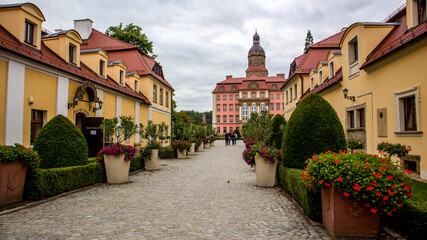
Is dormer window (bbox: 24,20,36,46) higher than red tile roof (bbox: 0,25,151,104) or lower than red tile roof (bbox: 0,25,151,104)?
higher

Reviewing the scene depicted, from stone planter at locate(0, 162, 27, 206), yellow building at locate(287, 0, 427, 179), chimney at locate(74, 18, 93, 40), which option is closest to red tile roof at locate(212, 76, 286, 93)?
chimney at locate(74, 18, 93, 40)

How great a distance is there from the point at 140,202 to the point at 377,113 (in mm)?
9695

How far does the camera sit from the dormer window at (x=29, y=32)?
1055 centimetres

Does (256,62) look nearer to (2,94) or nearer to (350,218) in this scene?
(2,94)

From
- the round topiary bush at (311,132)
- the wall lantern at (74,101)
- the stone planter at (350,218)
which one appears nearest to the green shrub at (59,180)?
the wall lantern at (74,101)

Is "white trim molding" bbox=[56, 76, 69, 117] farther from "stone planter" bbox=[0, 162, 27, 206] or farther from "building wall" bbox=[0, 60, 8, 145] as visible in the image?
"stone planter" bbox=[0, 162, 27, 206]

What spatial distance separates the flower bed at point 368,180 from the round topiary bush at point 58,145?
6588 millimetres

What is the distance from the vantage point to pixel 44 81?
413 inches

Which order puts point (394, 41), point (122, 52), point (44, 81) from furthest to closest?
point (122, 52) → point (44, 81) → point (394, 41)

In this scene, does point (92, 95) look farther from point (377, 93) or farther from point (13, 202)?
point (377, 93)

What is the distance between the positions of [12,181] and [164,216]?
345 cm

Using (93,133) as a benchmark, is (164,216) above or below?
below

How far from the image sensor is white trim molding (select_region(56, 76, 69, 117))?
37.0 feet

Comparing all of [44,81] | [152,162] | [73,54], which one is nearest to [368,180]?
[152,162]
